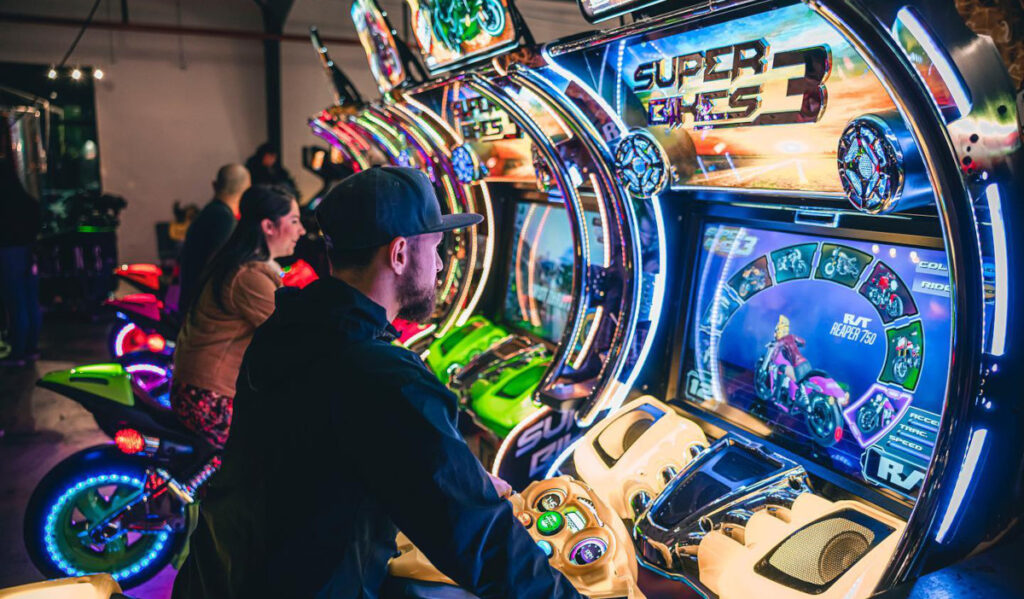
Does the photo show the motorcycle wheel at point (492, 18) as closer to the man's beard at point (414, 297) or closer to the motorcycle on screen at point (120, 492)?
the man's beard at point (414, 297)

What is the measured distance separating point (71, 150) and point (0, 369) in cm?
439

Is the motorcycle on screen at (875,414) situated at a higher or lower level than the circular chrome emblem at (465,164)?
lower

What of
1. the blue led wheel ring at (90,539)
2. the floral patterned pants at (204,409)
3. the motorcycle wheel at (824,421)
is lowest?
the blue led wheel ring at (90,539)

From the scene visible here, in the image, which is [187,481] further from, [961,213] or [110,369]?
[961,213]

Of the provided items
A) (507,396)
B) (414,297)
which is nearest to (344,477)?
(414,297)

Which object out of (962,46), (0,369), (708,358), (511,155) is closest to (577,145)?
(708,358)

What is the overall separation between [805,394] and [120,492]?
8.66 feet

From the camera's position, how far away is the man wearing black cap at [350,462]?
1173 millimetres

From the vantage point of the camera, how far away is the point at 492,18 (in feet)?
8.32

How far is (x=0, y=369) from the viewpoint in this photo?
5.89 metres

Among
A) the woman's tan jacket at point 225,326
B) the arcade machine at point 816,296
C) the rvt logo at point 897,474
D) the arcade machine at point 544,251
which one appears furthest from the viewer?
the woman's tan jacket at point 225,326

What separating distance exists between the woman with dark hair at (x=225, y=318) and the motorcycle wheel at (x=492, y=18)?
1067 millimetres

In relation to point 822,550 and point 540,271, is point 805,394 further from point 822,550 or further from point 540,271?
point 540,271

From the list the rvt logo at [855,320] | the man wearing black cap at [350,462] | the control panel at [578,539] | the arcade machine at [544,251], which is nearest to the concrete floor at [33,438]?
the arcade machine at [544,251]
